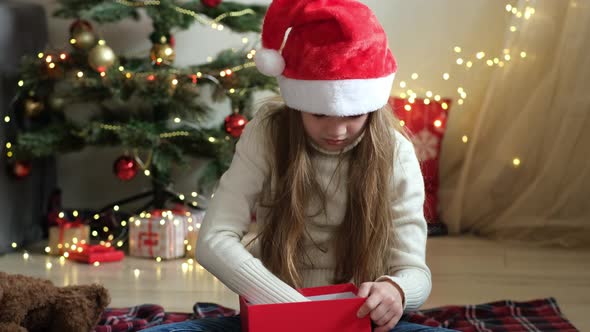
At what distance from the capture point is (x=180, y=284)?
228 centimetres

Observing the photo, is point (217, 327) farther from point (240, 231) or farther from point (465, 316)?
point (465, 316)

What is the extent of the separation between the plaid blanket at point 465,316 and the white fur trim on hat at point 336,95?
0.66 metres

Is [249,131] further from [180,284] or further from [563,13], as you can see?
[563,13]

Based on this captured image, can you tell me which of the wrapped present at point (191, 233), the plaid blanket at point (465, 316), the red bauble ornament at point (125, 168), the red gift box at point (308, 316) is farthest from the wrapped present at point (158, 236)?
the red gift box at point (308, 316)

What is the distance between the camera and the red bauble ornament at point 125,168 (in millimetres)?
2670

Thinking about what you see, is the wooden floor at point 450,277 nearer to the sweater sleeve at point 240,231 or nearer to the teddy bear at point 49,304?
the teddy bear at point 49,304

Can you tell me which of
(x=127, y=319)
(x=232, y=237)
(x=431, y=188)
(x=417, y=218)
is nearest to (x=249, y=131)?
(x=232, y=237)

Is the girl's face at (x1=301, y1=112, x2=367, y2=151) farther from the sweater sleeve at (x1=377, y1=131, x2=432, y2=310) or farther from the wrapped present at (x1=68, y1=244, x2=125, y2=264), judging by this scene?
the wrapped present at (x1=68, y1=244, x2=125, y2=264)

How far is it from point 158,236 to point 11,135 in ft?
1.79

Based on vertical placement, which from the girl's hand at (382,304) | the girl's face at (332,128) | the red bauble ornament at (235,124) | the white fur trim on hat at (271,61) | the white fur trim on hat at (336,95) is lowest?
the red bauble ornament at (235,124)

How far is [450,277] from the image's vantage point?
234cm

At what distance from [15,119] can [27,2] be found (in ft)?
1.52

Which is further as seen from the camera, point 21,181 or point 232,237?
point 21,181

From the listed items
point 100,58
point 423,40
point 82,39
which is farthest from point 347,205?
point 423,40
